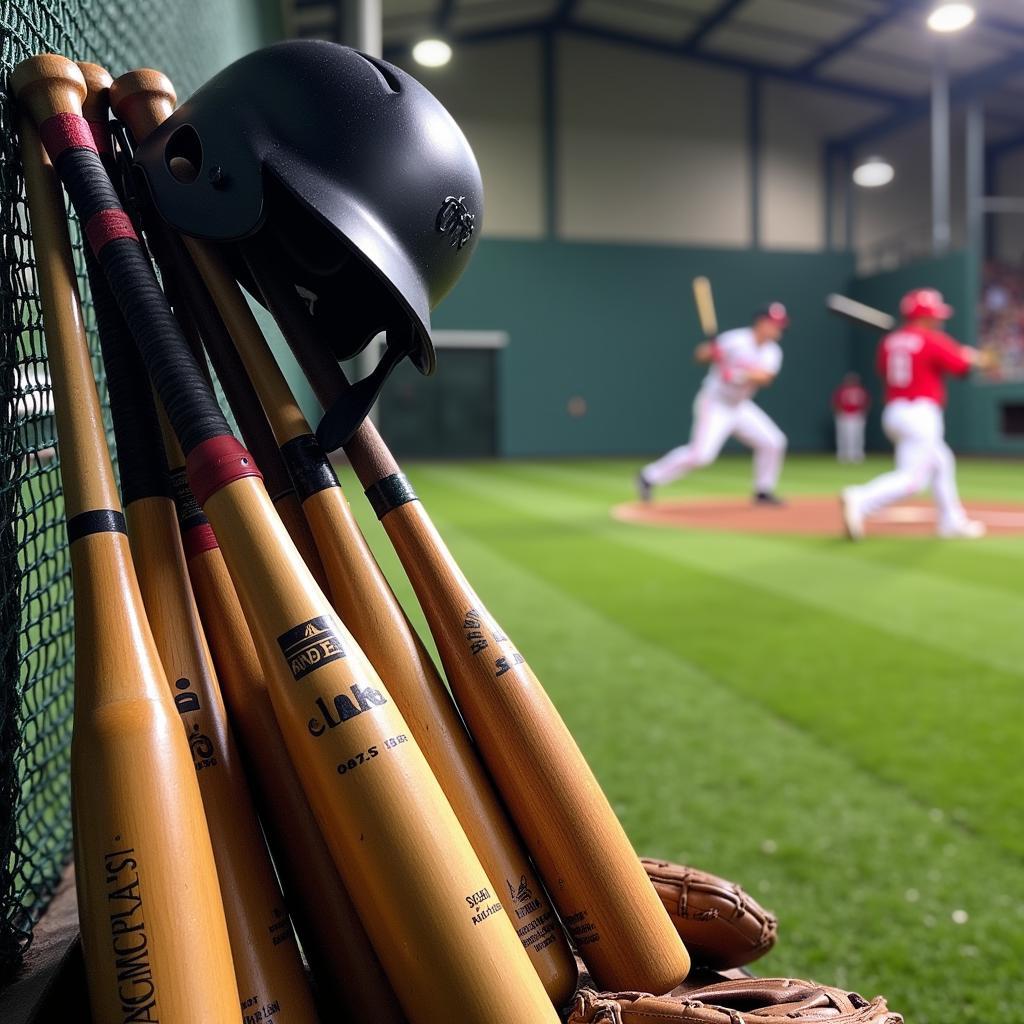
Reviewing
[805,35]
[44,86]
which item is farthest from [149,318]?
[805,35]

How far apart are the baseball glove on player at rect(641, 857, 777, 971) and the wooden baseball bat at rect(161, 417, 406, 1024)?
50 cm

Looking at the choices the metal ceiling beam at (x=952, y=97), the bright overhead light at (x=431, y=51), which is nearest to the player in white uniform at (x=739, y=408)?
the bright overhead light at (x=431, y=51)

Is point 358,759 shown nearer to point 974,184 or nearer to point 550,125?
point 974,184

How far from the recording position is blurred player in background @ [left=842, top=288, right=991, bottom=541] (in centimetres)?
834

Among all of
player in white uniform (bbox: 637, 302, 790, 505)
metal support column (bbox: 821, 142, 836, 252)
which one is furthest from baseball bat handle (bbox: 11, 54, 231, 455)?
metal support column (bbox: 821, 142, 836, 252)

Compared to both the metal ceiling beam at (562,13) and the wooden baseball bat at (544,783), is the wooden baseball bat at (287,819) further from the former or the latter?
the metal ceiling beam at (562,13)

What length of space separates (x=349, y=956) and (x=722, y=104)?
24.5 meters

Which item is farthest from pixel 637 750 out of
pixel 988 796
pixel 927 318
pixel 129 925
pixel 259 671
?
pixel 927 318

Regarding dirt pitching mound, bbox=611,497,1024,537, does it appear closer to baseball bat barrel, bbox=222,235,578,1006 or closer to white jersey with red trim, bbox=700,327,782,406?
white jersey with red trim, bbox=700,327,782,406

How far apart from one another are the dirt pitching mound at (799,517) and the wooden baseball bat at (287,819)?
26.4ft

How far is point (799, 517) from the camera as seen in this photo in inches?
396

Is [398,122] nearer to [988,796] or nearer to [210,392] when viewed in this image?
[210,392]

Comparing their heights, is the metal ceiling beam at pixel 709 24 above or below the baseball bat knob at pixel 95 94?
above

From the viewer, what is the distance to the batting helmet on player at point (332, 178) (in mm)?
1187
